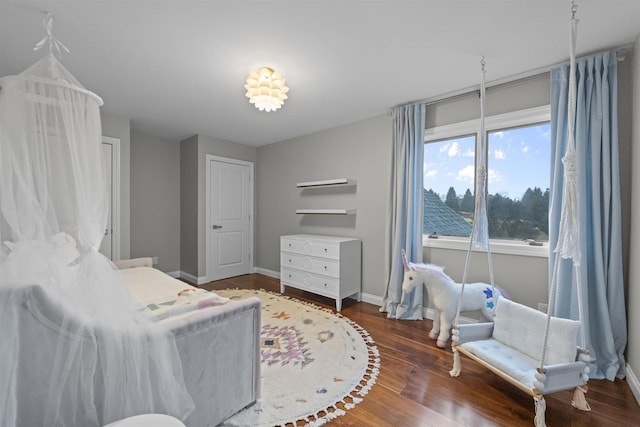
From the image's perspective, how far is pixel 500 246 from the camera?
2.67 meters

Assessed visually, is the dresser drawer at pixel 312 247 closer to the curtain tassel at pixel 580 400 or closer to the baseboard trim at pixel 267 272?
the baseboard trim at pixel 267 272

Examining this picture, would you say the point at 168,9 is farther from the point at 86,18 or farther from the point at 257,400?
the point at 257,400

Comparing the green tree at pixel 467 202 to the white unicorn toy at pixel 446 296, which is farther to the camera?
the green tree at pixel 467 202

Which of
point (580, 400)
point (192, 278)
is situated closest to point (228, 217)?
point (192, 278)

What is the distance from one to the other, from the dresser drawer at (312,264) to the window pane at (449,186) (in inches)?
47.9

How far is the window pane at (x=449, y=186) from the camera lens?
3.04m

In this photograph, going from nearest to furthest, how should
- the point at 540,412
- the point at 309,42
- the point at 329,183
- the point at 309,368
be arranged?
the point at 540,412 → the point at 309,42 → the point at 309,368 → the point at 329,183

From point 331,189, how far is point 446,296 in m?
2.18

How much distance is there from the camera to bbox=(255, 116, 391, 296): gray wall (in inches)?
140

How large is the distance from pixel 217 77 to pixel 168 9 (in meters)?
0.84

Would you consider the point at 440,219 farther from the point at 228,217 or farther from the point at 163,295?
the point at 228,217

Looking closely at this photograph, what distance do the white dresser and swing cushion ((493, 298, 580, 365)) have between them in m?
1.72

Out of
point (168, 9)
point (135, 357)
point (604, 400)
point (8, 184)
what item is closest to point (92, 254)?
point (8, 184)

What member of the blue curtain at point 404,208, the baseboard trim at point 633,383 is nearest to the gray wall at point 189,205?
the blue curtain at point 404,208
